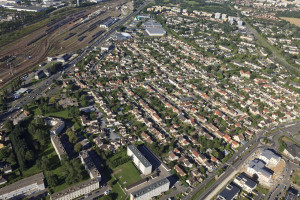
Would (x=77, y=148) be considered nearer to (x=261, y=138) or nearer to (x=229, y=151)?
(x=229, y=151)

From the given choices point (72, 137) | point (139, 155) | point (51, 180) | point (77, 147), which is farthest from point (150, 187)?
point (72, 137)

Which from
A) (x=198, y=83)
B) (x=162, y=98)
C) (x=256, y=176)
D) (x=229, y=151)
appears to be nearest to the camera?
(x=256, y=176)

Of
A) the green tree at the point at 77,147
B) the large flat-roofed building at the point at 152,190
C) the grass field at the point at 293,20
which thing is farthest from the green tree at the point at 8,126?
the grass field at the point at 293,20

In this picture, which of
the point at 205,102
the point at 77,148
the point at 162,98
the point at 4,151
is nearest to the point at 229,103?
the point at 205,102

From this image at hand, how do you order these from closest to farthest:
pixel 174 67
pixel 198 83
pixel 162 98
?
pixel 162 98, pixel 198 83, pixel 174 67

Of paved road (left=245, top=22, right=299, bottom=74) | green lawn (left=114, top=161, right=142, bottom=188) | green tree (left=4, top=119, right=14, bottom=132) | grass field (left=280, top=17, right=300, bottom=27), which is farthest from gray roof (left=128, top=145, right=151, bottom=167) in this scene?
grass field (left=280, top=17, right=300, bottom=27)

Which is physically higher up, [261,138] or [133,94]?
[133,94]

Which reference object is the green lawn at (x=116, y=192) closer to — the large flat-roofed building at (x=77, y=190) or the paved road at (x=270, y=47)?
the large flat-roofed building at (x=77, y=190)

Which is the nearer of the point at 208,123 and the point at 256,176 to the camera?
the point at 256,176
